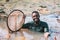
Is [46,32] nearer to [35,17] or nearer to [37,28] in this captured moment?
[37,28]

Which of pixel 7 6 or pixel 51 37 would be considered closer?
pixel 51 37

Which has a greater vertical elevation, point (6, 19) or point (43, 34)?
point (6, 19)

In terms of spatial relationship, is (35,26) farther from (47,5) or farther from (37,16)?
(47,5)

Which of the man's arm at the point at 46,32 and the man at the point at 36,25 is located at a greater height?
the man at the point at 36,25

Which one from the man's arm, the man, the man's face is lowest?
the man's arm

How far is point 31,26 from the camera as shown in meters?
2.23

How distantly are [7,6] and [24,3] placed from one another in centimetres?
24

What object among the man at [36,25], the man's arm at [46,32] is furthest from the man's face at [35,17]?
the man's arm at [46,32]

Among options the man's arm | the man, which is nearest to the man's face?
the man

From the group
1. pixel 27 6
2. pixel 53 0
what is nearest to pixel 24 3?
pixel 27 6

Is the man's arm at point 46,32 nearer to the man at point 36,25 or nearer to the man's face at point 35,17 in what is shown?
the man at point 36,25

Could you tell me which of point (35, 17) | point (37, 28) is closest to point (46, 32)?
point (37, 28)

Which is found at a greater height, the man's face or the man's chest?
the man's face

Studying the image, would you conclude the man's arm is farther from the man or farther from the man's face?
the man's face
